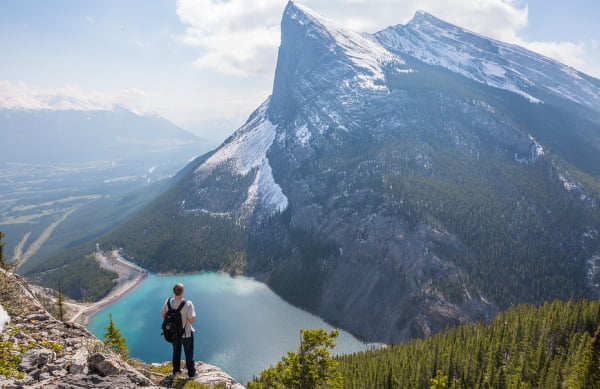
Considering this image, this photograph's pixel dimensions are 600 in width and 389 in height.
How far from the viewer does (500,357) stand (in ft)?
265

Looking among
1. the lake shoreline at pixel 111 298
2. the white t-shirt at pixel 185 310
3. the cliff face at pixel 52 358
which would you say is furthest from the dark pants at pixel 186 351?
the lake shoreline at pixel 111 298

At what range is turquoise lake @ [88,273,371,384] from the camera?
393 ft

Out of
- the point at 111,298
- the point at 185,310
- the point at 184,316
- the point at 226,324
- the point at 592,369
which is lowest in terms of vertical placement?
the point at 111,298

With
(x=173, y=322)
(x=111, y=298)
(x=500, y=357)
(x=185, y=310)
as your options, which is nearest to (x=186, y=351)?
(x=173, y=322)

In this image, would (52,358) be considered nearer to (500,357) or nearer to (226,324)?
(500,357)

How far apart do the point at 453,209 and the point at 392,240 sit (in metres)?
35.3

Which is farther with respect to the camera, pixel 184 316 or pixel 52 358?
pixel 184 316

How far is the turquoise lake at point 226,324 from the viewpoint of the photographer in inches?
4719

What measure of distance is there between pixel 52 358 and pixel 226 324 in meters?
131

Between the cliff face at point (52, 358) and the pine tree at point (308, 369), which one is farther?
the pine tree at point (308, 369)

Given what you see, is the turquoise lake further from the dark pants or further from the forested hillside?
the dark pants

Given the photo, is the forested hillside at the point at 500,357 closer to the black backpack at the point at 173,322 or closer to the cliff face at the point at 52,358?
the black backpack at the point at 173,322

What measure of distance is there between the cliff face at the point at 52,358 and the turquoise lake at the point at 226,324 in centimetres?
9324

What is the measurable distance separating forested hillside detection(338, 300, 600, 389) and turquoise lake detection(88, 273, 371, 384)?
126 feet
